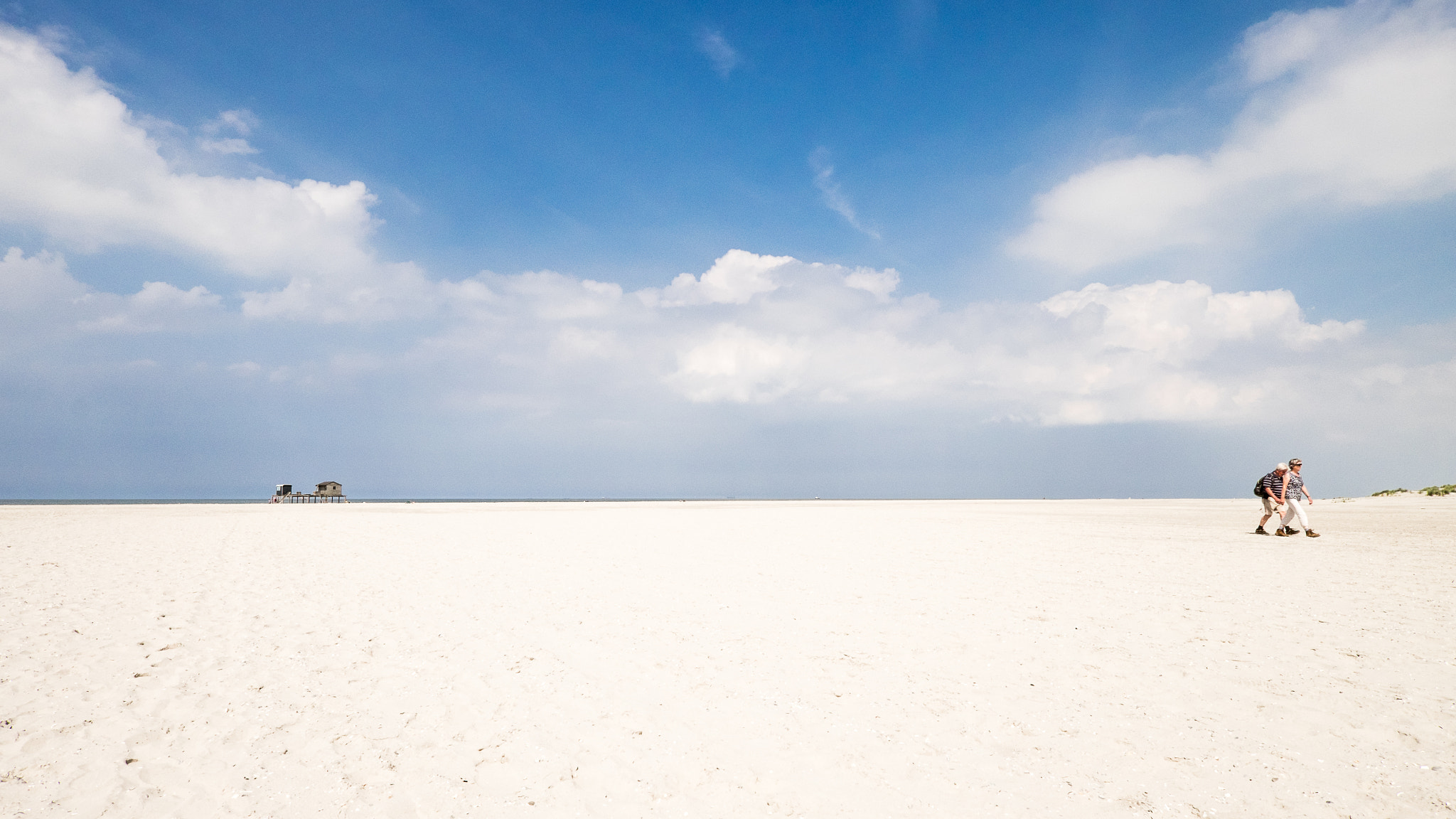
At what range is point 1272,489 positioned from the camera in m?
20.8

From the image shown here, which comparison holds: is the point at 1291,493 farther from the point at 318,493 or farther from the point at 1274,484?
the point at 318,493

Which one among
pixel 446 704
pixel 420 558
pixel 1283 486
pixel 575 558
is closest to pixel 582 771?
pixel 446 704

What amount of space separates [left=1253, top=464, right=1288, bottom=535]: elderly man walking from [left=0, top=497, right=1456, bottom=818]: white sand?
645 centimetres

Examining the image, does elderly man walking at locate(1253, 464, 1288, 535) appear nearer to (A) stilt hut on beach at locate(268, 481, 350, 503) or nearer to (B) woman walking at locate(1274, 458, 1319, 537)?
(B) woman walking at locate(1274, 458, 1319, 537)

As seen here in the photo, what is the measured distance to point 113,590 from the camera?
39.7 feet

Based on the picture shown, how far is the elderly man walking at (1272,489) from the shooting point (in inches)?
800

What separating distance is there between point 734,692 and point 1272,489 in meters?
22.7

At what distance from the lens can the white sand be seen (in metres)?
4.95

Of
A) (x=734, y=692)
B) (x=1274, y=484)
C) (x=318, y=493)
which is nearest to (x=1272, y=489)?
(x=1274, y=484)

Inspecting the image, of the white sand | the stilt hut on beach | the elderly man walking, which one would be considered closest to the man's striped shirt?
the elderly man walking

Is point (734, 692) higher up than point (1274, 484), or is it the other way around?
point (1274, 484)

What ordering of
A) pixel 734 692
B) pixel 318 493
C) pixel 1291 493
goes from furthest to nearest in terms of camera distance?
pixel 318 493
pixel 1291 493
pixel 734 692

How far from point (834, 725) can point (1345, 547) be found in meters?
19.9

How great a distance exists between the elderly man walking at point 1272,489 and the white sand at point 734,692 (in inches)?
254
